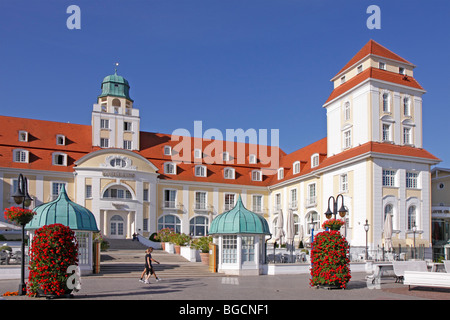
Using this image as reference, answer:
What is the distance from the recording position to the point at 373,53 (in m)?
39.5

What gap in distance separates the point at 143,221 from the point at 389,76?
25750 mm

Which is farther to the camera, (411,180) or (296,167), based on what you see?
(296,167)

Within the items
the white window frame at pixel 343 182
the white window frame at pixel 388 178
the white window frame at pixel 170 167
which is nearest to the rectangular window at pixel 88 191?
the white window frame at pixel 170 167

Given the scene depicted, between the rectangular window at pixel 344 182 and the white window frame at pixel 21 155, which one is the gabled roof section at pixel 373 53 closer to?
the rectangular window at pixel 344 182

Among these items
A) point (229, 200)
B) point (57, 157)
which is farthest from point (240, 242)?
point (57, 157)

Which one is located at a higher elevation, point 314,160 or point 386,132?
point 386,132

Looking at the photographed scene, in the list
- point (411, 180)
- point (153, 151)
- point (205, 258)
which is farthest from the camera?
point (153, 151)

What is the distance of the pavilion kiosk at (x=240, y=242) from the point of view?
24406mm

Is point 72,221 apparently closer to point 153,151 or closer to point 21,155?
point 21,155

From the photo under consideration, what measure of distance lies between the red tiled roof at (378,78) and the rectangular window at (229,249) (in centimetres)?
2001

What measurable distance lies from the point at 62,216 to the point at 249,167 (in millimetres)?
33292

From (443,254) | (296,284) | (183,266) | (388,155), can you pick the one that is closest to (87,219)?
(183,266)

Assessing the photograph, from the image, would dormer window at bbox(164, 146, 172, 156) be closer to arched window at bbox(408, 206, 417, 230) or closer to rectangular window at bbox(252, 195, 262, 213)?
rectangular window at bbox(252, 195, 262, 213)
